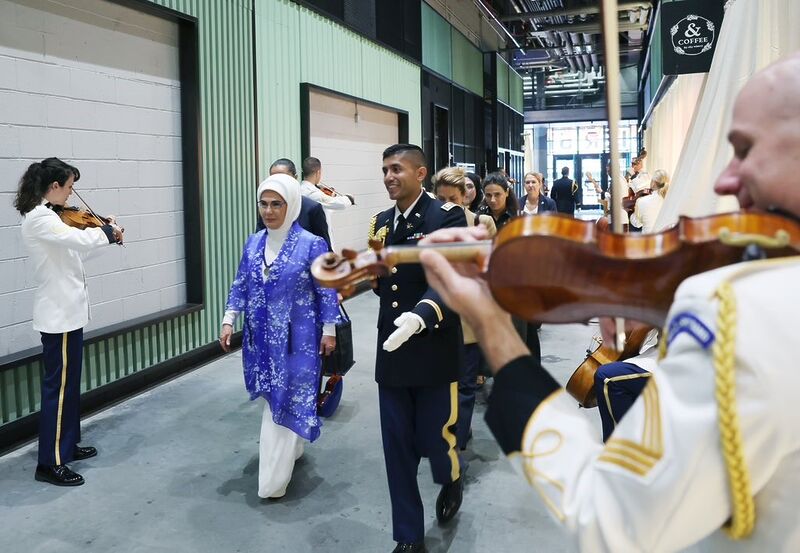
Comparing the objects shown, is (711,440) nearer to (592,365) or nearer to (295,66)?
(592,365)

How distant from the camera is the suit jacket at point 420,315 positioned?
2748 mm

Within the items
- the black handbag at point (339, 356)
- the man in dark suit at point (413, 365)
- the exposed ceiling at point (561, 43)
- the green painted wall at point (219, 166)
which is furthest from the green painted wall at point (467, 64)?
the man in dark suit at point (413, 365)

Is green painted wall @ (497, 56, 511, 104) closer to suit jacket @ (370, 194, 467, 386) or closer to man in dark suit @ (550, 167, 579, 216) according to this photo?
man in dark suit @ (550, 167, 579, 216)

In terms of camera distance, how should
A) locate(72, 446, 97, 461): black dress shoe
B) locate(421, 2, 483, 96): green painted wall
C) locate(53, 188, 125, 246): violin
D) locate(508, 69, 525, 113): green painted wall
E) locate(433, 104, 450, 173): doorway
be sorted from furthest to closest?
locate(508, 69, 525, 113): green painted wall
locate(433, 104, 450, 173): doorway
locate(421, 2, 483, 96): green painted wall
locate(72, 446, 97, 461): black dress shoe
locate(53, 188, 125, 246): violin

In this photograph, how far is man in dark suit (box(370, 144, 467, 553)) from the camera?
2.75 meters

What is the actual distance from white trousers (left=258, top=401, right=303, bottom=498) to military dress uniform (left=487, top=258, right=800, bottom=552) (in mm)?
2658

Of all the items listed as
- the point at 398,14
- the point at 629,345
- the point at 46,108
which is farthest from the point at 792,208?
the point at 398,14

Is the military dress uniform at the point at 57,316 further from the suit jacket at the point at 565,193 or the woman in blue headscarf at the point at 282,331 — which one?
the suit jacket at the point at 565,193

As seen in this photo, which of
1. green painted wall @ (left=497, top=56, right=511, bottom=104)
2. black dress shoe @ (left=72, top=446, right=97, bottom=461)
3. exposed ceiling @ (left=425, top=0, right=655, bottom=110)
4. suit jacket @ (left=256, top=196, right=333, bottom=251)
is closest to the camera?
black dress shoe @ (left=72, top=446, right=97, bottom=461)

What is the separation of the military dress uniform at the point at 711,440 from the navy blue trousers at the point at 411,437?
201 cm

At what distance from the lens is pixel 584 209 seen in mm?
26469

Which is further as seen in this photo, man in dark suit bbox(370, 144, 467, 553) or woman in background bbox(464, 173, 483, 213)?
woman in background bbox(464, 173, 483, 213)

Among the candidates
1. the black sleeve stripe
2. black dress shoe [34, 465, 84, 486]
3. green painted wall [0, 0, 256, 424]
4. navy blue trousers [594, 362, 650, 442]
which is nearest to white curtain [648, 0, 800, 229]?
navy blue trousers [594, 362, 650, 442]

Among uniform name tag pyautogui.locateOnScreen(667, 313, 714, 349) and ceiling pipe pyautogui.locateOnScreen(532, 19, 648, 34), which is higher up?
ceiling pipe pyautogui.locateOnScreen(532, 19, 648, 34)
